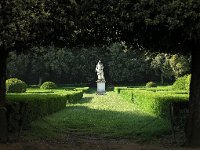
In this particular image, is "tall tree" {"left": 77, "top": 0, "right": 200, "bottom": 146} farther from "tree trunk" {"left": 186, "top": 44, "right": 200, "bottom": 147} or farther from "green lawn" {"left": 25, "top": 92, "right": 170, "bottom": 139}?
"green lawn" {"left": 25, "top": 92, "right": 170, "bottom": 139}

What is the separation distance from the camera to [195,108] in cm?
1170

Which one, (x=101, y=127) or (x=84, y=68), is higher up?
(x=84, y=68)

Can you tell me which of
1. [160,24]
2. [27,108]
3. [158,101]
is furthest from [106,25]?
[158,101]

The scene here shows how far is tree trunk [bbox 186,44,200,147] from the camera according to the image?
11.6m

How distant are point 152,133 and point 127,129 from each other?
1.99 m

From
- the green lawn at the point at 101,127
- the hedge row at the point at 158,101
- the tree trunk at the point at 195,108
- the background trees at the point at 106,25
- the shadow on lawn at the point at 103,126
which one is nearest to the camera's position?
the background trees at the point at 106,25

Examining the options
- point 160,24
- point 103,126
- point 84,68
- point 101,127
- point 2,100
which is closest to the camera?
point 160,24

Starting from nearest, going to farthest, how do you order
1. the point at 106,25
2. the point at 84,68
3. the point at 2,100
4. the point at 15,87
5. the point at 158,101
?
the point at 106,25
the point at 2,100
the point at 158,101
the point at 15,87
the point at 84,68

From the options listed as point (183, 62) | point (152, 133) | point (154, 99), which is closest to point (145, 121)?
point (154, 99)

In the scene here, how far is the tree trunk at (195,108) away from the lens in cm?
1164

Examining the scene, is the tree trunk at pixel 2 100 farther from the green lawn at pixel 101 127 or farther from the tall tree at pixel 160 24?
the tall tree at pixel 160 24

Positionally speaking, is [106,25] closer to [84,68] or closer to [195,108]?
[195,108]

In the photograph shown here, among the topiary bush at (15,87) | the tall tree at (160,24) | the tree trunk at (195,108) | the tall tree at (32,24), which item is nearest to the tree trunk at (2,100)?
the tall tree at (32,24)

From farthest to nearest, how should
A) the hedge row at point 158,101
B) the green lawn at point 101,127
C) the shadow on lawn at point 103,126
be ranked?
the hedge row at point 158,101 < the shadow on lawn at point 103,126 < the green lawn at point 101,127
